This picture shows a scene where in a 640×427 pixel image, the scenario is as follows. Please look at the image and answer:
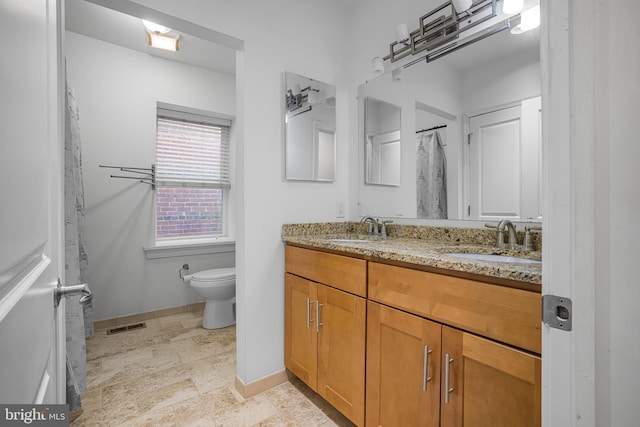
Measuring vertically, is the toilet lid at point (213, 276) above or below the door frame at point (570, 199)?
below

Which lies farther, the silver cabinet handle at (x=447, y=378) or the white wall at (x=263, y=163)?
the white wall at (x=263, y=163)

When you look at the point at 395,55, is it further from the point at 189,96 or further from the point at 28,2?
the point at 189,96

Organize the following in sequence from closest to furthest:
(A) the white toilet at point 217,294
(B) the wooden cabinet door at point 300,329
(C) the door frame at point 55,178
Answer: (C) the door frame at point 55,178 → (B) the wooden cabinet door at point 300,329 → (A) the white toilet at point 217,294

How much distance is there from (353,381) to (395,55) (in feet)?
6.37

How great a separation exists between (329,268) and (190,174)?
91.1 inches

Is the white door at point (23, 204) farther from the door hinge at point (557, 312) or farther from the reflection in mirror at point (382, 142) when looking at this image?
the reflection in mirror at point (382, 142)

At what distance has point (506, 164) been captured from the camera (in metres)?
1.46

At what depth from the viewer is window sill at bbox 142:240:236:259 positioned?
2.83 meters

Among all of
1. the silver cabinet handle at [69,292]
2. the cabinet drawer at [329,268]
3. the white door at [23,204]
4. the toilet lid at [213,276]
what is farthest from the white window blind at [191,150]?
the white door at [23,204]

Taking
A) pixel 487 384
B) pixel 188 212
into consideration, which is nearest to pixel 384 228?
pixel 487 384

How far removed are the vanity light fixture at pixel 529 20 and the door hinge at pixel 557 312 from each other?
1370 millimetres

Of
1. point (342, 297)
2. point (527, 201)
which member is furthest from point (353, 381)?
point (527, 201)

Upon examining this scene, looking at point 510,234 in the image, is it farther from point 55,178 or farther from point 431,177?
point 55,178

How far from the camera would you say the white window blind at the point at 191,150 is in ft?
9.88
